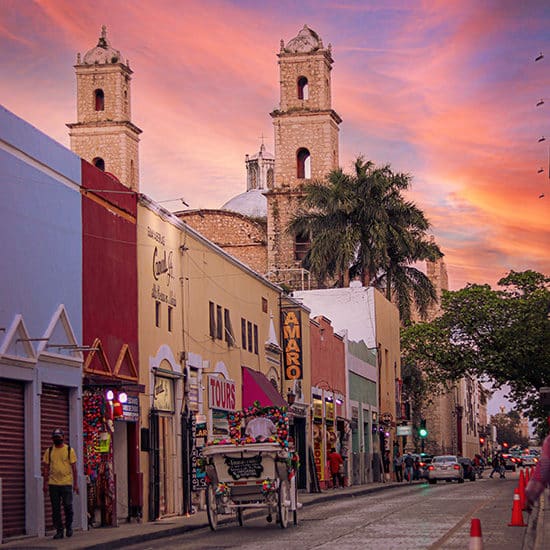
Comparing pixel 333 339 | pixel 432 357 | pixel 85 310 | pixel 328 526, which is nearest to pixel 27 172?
pixel 85 310

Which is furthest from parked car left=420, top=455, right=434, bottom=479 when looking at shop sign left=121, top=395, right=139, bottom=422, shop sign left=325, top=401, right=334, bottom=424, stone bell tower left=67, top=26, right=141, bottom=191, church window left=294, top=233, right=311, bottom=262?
shop sign left=121, top=395, right=139, bottom=422

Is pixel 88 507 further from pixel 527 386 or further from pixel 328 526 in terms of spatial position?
pixel 527 386

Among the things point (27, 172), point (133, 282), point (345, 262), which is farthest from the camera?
point (345, 262)

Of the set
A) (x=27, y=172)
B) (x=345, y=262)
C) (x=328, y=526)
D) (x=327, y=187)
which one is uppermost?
(x=327, y=187)

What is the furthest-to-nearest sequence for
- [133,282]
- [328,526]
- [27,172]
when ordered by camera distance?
1. [133,282]
2. [328,526]
3. [27,172]

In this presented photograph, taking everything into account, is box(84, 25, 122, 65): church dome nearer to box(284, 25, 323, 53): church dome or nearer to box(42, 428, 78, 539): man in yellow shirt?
box(284, 25, 323, 53): church dome

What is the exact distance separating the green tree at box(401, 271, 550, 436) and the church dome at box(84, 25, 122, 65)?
100ft

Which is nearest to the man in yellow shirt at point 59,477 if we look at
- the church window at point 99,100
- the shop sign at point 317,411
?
the shop sign at point 317,411

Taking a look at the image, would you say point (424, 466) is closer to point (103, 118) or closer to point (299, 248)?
point (299, 248)

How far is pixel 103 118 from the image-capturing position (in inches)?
3511

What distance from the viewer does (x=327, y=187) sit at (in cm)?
7106

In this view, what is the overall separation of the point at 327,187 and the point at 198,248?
35.7 metres

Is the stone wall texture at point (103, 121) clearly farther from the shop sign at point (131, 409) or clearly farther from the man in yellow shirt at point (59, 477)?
the man in yellow shirt at point (59, 477)

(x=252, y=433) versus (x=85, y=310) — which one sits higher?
(x=85, y=310)
